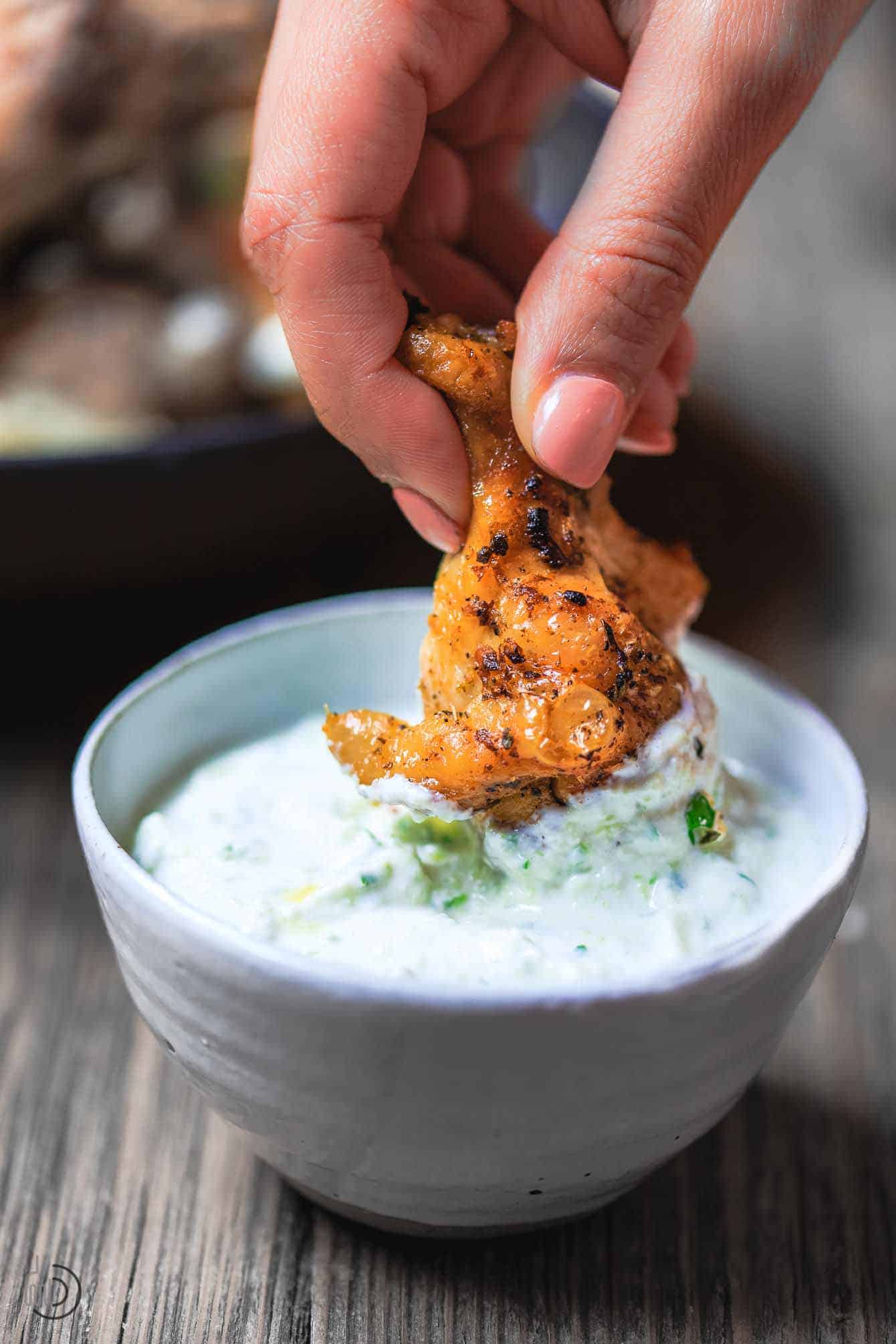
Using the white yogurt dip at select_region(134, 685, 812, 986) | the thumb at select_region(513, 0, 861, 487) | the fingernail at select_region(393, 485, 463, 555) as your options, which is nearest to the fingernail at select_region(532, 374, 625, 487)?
the thumb at select_region(513, 0, 861, 487)

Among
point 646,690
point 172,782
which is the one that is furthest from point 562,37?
point 172,782

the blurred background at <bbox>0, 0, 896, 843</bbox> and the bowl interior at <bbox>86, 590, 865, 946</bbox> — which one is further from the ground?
the bowl interior at <bbox>86, 590, 865, 946</bbox>

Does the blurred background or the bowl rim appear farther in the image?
the blurred background

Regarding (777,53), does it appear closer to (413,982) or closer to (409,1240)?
(413,982)

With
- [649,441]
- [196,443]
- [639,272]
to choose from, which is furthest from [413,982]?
[196,443]

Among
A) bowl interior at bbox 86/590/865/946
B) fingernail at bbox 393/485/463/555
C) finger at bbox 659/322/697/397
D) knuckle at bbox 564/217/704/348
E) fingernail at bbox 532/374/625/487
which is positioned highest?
knuckle at bbox 564/217/704/348

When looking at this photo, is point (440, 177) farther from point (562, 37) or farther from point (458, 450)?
point (458, 450)

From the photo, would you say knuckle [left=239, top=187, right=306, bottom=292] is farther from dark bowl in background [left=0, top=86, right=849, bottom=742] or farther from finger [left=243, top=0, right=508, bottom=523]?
dark bowl in background [left=0, top=86, right=849, bottom=742]
